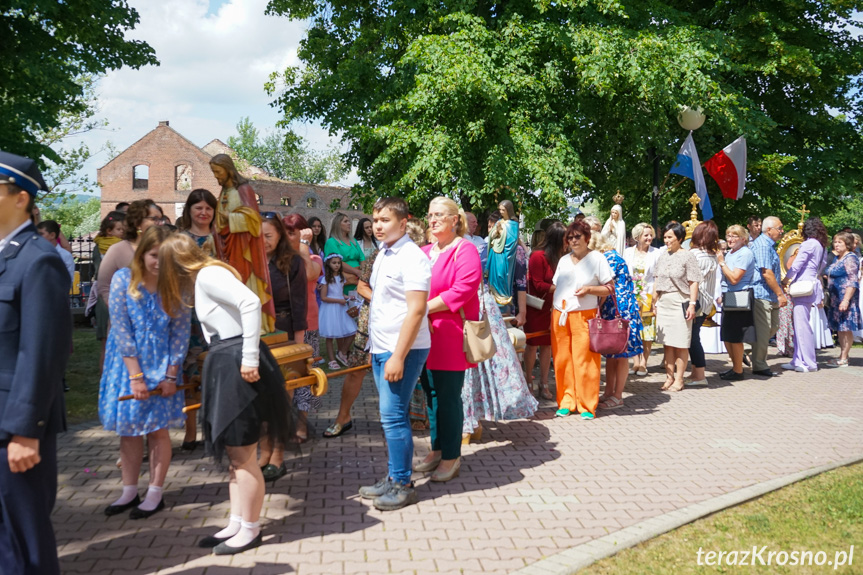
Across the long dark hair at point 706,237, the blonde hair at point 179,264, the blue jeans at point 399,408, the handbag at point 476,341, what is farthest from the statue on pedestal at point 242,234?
the long dark hair at point 706,237

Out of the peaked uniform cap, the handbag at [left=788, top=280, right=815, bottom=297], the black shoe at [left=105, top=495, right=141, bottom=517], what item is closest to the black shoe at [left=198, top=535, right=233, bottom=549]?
the black shoe at [left=105, top=495, right=141, bottom=517]

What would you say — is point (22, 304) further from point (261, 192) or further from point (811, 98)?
point (261, 192)

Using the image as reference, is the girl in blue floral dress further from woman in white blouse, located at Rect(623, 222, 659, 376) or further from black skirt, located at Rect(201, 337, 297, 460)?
black skirt, located at Rect(201, 337, 297, 460)

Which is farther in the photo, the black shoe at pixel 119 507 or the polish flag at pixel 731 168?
the polish flag at pixel 731 168

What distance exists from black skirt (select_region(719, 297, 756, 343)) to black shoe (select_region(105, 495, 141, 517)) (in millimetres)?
8012

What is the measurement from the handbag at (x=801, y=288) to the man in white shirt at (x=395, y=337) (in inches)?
309

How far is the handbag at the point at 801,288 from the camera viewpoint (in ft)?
34.6

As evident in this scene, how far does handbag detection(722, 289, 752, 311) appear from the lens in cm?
997

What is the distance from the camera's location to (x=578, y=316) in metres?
7.46

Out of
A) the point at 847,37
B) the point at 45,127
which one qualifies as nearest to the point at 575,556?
the point at 45,127

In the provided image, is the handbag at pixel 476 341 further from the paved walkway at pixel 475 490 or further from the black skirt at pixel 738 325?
the black skirt at pixel 738 325

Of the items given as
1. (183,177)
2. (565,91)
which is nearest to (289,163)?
(183,177)

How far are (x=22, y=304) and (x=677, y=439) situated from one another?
5638 millimetres

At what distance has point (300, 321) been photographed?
19.8 ft
